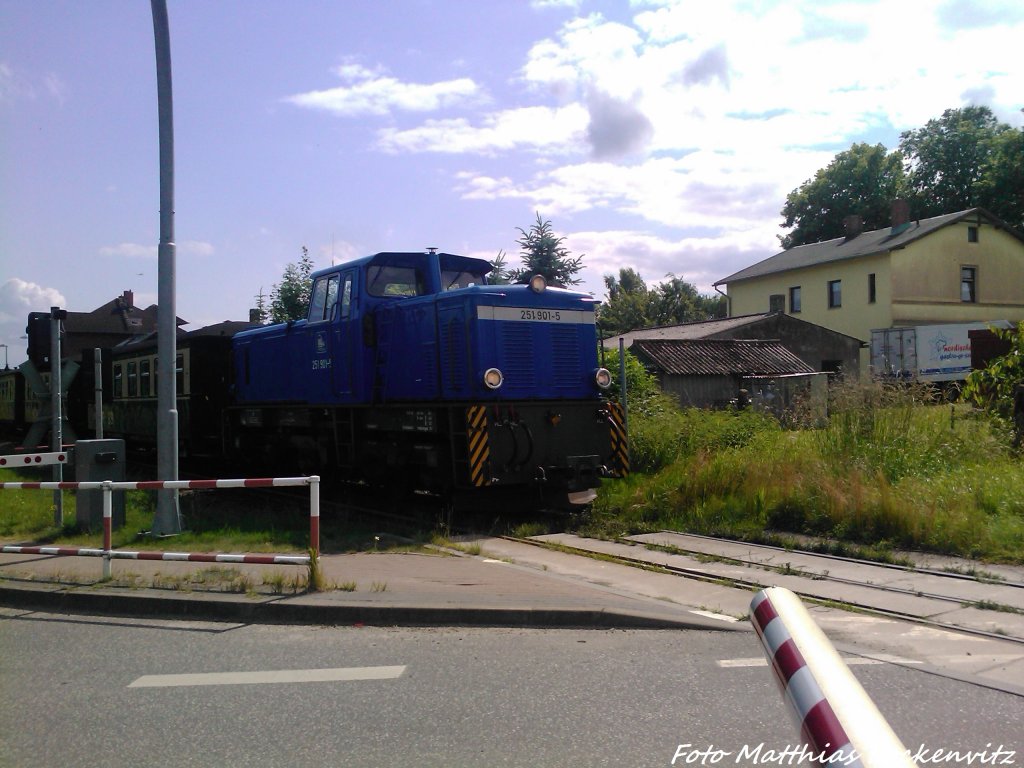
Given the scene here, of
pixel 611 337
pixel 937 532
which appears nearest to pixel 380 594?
pixel 937 532

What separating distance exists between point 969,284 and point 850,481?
3971cm

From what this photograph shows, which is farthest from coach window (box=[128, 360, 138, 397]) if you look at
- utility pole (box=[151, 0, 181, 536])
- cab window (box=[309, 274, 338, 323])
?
utility pole (box=[151, 0, 181, 536])

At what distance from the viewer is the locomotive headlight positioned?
37.2 feet

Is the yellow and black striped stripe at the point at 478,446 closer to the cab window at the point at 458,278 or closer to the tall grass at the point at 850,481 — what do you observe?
the tall grass at the point at 850,481

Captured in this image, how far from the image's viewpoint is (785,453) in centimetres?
1206

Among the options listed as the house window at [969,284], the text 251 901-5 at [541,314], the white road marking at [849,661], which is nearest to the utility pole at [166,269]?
the text 251 901-5 at [541,314]

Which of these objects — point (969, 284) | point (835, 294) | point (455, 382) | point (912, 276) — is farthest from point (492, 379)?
point (969, 284)

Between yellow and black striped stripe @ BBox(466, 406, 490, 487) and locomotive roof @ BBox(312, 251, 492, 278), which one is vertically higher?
locomotive roof @ BBox(312, 251, 492, 278)

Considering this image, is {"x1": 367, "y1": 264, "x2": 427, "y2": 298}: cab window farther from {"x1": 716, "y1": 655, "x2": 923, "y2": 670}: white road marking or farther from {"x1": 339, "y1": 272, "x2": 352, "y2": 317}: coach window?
{"x1": 716, "y1": 655, "x2": 923, "y2": 670}: white road marking

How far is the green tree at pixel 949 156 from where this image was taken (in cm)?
6150

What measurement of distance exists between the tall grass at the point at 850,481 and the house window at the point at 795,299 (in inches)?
1370

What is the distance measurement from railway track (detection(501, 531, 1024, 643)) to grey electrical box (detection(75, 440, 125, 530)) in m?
5.08

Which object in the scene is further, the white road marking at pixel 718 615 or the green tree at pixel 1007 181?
the green tree at pixel 1007 181

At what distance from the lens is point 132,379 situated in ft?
64.7
